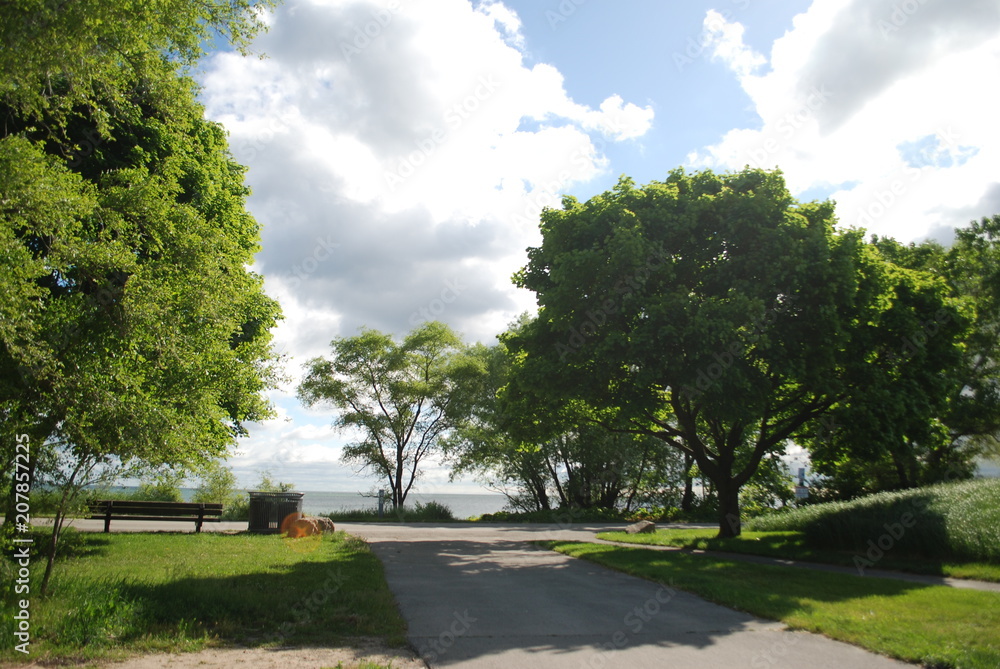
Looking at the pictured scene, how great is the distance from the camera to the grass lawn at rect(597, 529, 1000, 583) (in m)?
11.7

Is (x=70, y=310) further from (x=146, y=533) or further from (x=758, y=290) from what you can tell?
(x=758, y=290)

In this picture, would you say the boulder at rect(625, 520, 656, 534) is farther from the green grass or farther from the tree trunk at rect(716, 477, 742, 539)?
the green grass

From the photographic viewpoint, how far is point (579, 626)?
24.4 ft

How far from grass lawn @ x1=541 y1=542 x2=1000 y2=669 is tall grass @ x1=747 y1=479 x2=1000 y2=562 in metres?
3.00

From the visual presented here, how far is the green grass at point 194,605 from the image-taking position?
19.6ft

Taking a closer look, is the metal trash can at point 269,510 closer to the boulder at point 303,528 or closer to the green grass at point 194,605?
the boulder at point 303,528

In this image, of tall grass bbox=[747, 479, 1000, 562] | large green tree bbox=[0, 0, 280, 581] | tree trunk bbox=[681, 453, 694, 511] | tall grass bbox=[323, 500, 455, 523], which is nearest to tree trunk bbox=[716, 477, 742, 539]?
tall grass bbox=[747, 479, 1000, 562]

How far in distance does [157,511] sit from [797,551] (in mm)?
18486

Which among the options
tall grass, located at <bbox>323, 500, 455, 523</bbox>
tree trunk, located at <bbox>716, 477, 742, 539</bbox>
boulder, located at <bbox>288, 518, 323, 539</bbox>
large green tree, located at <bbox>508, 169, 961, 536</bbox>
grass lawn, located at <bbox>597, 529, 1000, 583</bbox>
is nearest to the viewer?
grass lawn, located at <bbox>597, 529, 1000, 583</bbox>

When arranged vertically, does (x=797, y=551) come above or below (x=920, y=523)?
below

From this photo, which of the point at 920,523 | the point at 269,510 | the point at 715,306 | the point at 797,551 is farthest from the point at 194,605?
the point at 920,523

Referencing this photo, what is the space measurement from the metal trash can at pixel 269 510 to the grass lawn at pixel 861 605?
1007 cm

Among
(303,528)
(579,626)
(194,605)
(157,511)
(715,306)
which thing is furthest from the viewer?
(157,511)

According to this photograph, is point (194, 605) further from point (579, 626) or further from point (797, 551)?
point (797, 551)
